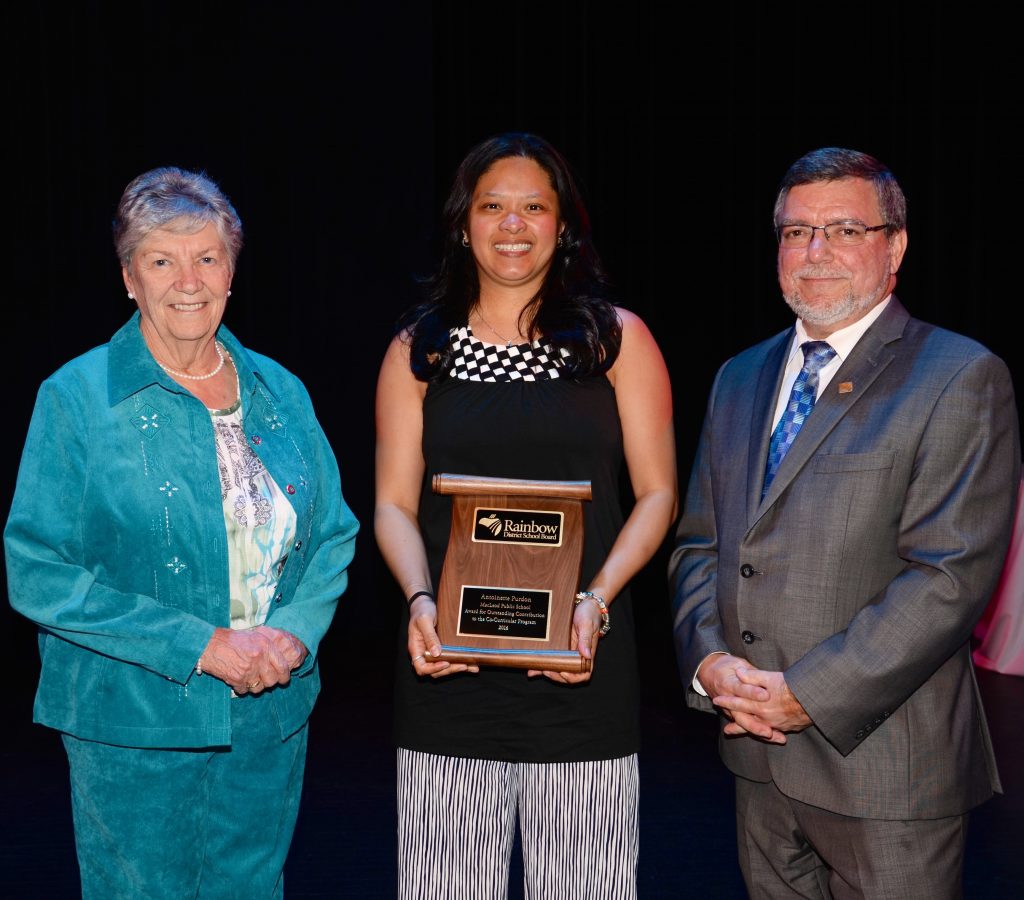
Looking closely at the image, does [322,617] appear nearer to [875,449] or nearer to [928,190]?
[875,449]

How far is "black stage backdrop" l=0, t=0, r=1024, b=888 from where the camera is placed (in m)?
6.48


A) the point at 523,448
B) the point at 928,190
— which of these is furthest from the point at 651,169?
the point at 523,448

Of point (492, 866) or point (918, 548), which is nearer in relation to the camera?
point (918, 548)

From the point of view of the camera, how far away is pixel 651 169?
23.4 ft

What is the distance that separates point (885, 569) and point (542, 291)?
2.99 feet

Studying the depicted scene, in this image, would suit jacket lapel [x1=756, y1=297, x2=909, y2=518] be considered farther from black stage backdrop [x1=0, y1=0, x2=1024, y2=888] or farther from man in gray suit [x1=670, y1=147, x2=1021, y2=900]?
black stage backdrop [x1=0, y1=0, x2=1024, y2=888]

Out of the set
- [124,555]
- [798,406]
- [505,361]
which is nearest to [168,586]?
[124,555]

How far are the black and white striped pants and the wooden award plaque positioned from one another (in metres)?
0.28

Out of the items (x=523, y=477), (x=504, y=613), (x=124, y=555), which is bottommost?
(x=504, y=613)

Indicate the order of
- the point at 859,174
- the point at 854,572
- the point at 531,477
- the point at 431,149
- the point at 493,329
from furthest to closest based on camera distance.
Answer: the point at 431,149, the point at 493,329, the point at 531,477, the point at 859,174, the point at 854,572

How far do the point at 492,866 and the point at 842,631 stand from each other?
833mm

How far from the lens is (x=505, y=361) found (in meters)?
2.52

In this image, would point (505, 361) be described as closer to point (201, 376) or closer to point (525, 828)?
point (201, 376)

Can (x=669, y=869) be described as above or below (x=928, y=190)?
below
